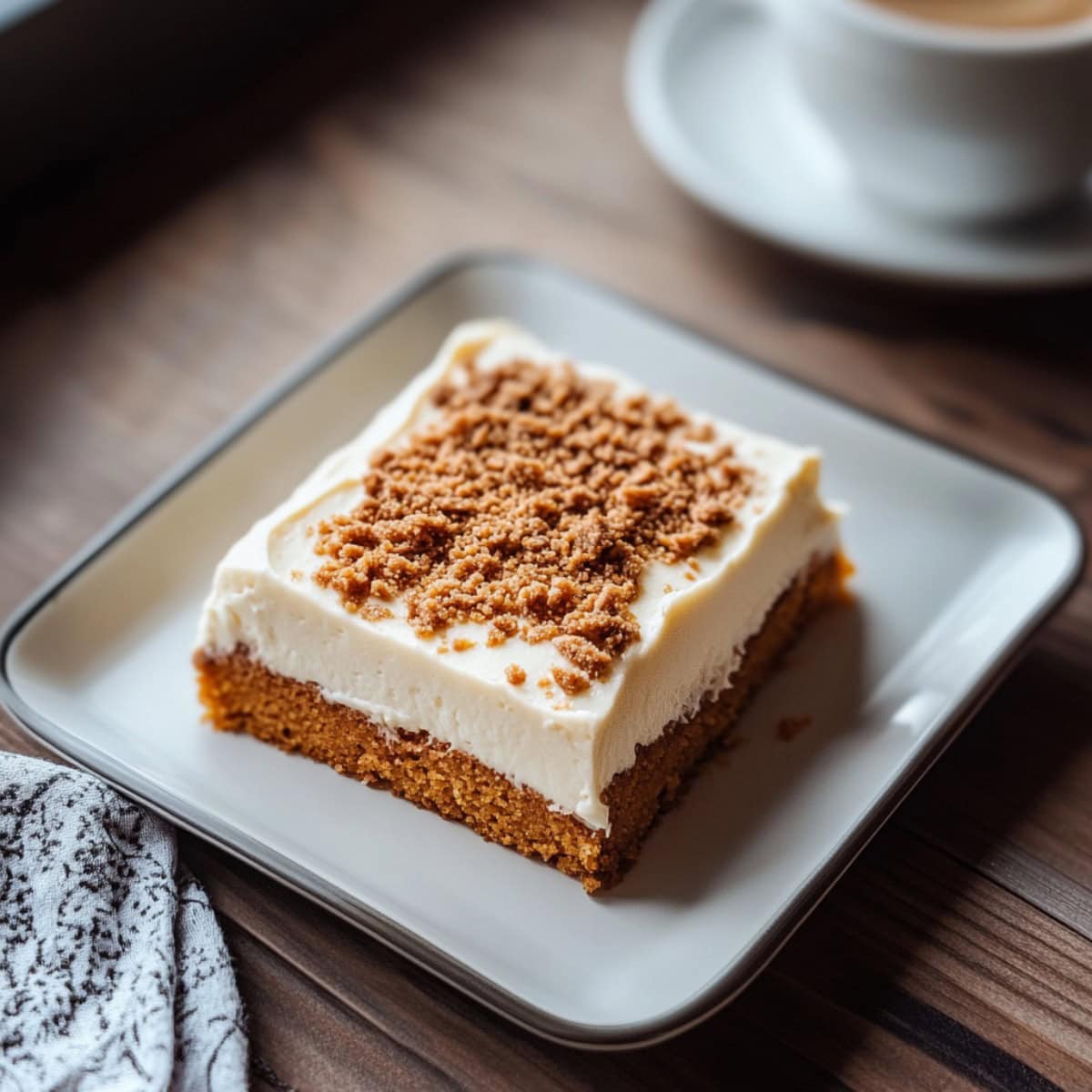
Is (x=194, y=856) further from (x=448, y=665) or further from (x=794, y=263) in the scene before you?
(x=794, y=263)

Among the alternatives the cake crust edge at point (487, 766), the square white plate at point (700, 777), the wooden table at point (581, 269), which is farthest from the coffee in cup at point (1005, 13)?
the cake crust edge at point (487, 766)

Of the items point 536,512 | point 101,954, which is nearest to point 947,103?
point 536,512

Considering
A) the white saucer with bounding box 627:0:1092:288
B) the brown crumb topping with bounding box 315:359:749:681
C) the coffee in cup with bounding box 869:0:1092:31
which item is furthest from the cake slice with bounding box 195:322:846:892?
the coffee in cup with bounding box 869:0:1092:31

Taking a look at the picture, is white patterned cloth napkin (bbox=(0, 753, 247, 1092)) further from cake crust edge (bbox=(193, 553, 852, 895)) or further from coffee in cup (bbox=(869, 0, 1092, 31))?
coffee in cup (bbox=(869, 0, 1092, 31))

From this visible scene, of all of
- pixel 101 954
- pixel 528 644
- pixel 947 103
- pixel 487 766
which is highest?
pixel 947 103

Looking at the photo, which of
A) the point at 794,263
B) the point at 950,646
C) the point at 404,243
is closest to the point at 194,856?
the point at 950,646

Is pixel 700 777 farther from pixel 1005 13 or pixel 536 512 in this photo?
pixel 1005 13
